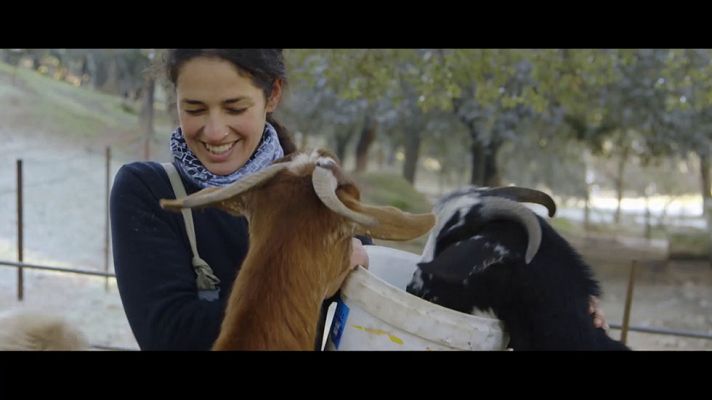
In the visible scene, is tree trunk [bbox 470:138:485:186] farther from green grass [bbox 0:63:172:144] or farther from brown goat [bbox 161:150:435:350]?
brown goat [bbox 161:150:435:350]

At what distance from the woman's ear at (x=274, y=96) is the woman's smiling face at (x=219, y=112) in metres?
0.03

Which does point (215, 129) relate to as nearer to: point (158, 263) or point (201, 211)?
point (201, 211)

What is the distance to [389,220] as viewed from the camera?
157cm

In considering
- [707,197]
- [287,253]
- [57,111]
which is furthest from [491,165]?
[287,253]

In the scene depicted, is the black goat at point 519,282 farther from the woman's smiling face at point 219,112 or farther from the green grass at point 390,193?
the green grass at point 390,193

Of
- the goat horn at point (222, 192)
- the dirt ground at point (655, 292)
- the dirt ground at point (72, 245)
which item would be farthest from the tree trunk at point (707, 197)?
the goat horn at point (222, 192)

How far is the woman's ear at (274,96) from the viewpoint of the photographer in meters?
1.79

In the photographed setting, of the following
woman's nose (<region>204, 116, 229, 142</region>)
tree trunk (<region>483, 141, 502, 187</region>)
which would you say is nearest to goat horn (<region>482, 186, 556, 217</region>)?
woman's nose (<region>204, 116, 229, 142</region>)

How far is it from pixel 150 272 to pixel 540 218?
0.96 metres

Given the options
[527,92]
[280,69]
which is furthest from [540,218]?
[527,92]

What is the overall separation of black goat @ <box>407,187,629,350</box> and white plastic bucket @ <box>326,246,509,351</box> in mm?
75

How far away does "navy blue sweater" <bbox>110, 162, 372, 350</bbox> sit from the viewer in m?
1.61
